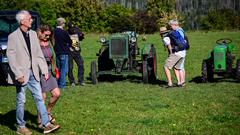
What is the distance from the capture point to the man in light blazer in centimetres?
810

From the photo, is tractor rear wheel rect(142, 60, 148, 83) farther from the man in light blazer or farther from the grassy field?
the man in light blazer

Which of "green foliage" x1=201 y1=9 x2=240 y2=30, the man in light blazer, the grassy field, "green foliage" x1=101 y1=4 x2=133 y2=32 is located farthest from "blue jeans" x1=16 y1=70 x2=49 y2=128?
"green foliage" x1=201 y1=9 x2=240 y2=30

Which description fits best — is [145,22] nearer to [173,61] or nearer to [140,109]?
[173,61]

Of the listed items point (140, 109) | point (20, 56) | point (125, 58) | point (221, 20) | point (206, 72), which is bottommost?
point (140, 109)

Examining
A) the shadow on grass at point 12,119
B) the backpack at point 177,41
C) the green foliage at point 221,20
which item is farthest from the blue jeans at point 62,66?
the green foliage at point 221,20

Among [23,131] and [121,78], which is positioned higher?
[23,131]

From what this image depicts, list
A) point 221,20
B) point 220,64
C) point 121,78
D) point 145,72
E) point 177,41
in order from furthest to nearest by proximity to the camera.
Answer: point 221,20 → point 121,78 → point 145,72 → point 220,64 → point 177,41

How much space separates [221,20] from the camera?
133ft

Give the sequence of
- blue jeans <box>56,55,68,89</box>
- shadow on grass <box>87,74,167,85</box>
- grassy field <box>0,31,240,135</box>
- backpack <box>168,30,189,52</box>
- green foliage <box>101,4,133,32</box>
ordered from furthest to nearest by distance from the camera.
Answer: green foliage <box>101,4,133,32</box> < shadow on grass <box>87,74,167,85</box> < blue jeans <box>56,55,68,89</box> < backpack <box>168,30,189,52</box> < grassy field <box>0,31,240,135</box>

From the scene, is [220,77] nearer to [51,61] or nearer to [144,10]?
[51,61]

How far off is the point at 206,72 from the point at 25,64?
23.1ft

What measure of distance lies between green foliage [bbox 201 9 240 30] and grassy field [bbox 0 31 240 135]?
1041 inches

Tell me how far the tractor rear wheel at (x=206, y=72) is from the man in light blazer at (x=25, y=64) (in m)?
6.48

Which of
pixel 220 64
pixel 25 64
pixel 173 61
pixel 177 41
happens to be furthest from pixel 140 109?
pixel 220 64
